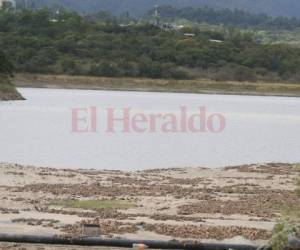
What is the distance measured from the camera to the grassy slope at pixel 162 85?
97.4 meters

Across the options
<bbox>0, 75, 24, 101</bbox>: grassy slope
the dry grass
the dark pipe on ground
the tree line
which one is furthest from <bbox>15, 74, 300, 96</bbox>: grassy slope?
the dark pipe on ground

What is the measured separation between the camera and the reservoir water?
108ft

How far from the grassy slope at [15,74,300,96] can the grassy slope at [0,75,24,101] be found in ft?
72.0

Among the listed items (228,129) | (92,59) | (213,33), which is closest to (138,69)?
(92,59)

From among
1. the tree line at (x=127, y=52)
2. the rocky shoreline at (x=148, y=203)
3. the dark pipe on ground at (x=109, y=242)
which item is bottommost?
the tree line at (x=127, y=52)

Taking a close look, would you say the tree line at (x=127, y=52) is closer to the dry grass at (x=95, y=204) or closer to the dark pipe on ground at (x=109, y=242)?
the dry grass at (x=95, y=204)

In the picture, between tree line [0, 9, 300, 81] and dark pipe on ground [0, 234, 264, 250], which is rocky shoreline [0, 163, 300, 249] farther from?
tree line [0, 9, 300, 81]

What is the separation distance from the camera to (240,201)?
19.4 m

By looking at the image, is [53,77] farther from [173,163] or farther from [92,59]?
[173,163]

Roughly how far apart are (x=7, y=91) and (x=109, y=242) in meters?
59.2

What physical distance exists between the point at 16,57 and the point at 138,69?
1374cm

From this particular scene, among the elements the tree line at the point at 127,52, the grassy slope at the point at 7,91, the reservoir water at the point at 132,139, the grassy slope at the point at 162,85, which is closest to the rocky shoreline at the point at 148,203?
the reservoir water at the point at 132,139

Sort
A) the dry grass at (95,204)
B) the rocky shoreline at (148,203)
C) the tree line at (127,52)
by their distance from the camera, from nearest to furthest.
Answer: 1. the rocky shoreline at (148,203)
2. the dry grass at (95,204)
3. the tree line at (127,52)

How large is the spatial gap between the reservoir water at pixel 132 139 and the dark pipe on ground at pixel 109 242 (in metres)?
15.1
